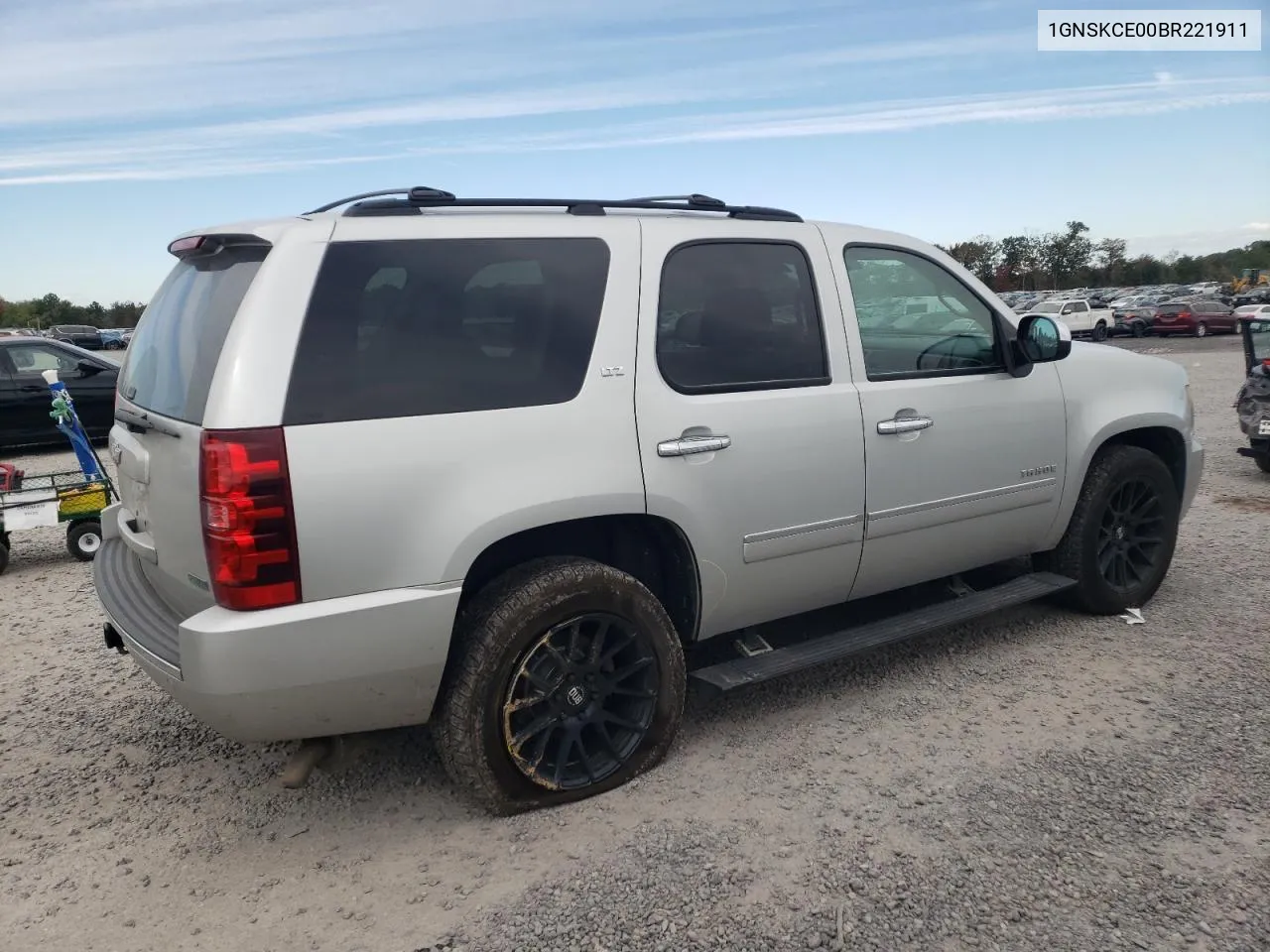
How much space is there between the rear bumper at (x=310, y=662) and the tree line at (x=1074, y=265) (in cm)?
10119

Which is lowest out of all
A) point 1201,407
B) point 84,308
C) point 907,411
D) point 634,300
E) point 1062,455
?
point 1201,407

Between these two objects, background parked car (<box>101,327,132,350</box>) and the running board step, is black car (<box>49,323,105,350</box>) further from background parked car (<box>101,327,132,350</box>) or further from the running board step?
the running board step

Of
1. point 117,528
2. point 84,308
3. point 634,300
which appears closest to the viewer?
point 634,300

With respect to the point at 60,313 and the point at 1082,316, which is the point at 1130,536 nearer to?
the point at 1082,316

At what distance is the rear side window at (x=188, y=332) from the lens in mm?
→ 2852

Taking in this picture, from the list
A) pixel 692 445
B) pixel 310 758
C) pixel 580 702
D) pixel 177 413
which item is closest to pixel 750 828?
pixel 580 702

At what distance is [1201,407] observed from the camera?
1418 centimetres

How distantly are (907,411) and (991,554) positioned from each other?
3.13 ft

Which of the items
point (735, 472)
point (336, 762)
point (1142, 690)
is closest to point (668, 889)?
point (336, 762)

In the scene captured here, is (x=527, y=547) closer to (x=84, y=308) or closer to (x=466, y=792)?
(x=466, y=792)

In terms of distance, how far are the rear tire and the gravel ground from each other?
2610 millimetres

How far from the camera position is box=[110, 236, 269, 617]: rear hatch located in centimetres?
280

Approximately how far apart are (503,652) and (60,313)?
94.0 meters

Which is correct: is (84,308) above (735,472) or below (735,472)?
above
